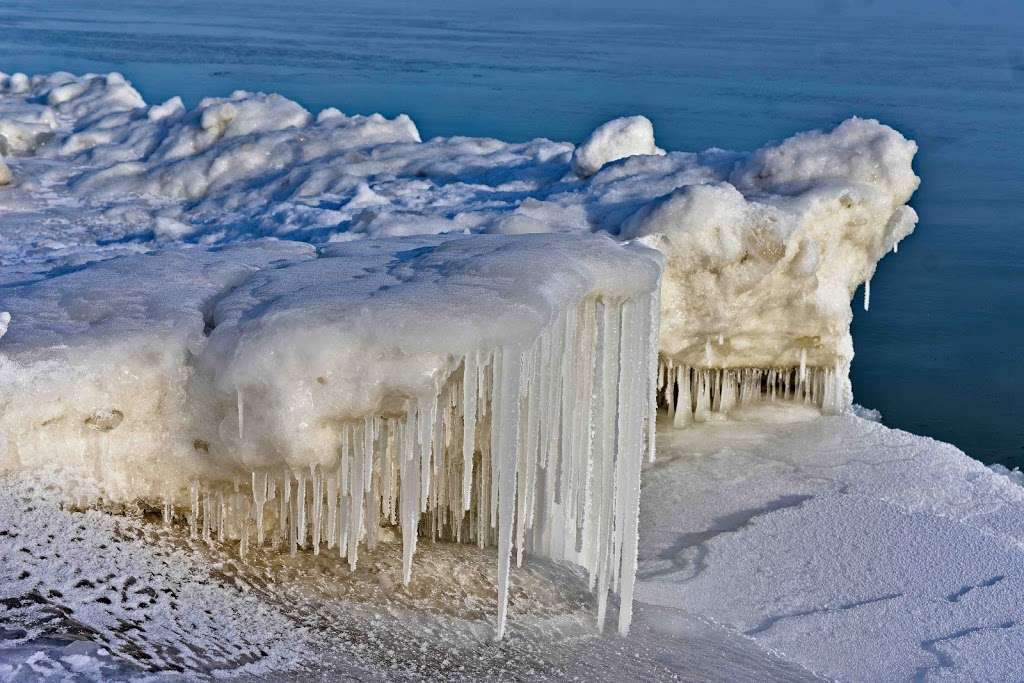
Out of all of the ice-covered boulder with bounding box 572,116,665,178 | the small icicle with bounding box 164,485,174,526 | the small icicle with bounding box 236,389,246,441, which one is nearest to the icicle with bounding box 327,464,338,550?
the small icicle with bounding box 236,389,246,441

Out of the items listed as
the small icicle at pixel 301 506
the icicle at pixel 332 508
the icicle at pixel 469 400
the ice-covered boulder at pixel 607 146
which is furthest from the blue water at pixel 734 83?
the small icicle at pixel 301 506

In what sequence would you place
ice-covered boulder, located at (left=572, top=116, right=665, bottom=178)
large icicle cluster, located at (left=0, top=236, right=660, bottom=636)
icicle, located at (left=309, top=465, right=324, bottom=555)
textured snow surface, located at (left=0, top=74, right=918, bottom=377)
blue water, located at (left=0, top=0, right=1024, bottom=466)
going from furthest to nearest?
blue water, located at (left=0, top=0, right=1024, bottom=466), ice-covered boulder, located at (left=572, top=116, right=665, bottom=178), textured snow surface, located at (left=0, top=74, right=918, bottom=377), icicle, located at (left=309, top=465, right=324, bottom=555), large icicle cluster, located at (left=0, top=236, right=660, bottom=636)

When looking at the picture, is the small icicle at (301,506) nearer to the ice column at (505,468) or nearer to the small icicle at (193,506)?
the ice column at (505,468)

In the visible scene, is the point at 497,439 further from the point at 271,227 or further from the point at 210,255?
the point at 271,227

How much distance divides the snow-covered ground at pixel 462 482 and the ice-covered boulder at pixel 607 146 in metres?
2.52

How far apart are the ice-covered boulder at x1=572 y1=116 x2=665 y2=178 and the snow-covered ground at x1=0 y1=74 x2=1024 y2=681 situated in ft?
8.28

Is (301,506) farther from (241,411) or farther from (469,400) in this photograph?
(469,400)

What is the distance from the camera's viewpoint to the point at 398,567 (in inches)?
262

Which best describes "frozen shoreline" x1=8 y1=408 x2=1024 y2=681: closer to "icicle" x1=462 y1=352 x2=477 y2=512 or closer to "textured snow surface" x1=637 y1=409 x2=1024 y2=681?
"textured snow surface" x1=637 y1=409 x2=1024 y2=681

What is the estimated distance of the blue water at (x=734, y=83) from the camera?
1342 cm

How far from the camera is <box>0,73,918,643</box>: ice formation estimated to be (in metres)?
5.86

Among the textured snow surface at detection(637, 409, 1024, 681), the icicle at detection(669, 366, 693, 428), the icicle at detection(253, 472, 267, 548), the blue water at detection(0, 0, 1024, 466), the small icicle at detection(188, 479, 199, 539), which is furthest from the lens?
the blue water at detection(0, 0, 1024, 466)

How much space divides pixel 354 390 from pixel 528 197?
5.84 metres

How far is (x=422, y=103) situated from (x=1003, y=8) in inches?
1453
